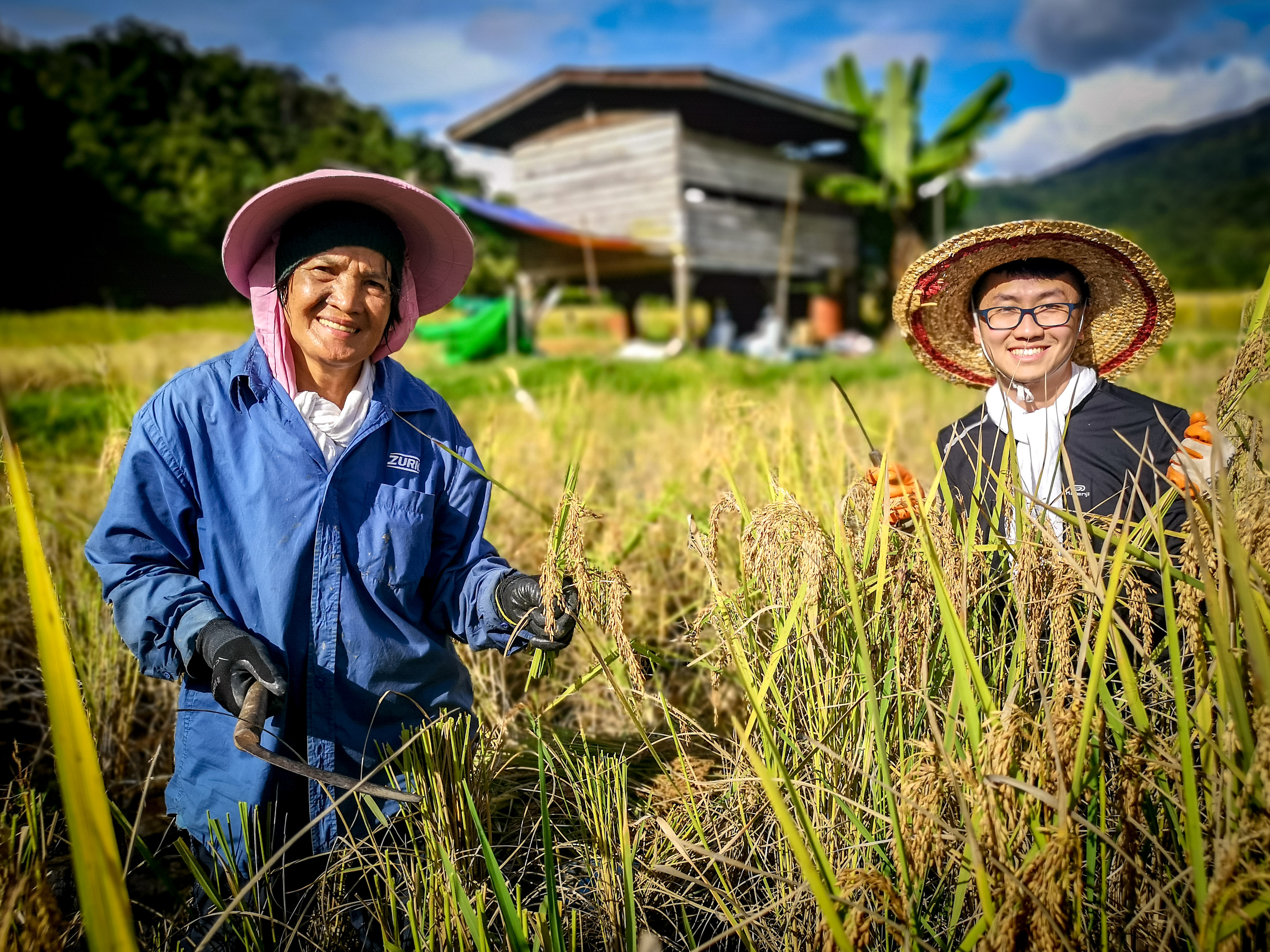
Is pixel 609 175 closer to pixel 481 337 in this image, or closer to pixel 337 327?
pixel 481 337

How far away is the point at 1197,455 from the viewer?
131cm

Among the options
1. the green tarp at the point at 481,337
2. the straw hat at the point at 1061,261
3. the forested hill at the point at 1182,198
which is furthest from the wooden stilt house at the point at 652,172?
the forested hill at the point at 1182,198

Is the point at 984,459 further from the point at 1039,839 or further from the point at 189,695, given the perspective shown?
the point at 189,695

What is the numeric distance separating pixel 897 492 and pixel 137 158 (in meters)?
28.5

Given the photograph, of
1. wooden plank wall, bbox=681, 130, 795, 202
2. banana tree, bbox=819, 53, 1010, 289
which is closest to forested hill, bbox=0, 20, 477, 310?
wooden plank wall, bbox=681, 130, 795, 202

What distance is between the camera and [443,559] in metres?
1.51

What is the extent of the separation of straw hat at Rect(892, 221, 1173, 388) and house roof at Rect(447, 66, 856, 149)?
10031mm

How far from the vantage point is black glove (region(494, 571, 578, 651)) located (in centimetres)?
121

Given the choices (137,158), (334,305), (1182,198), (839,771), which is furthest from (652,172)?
A: (1182,198)

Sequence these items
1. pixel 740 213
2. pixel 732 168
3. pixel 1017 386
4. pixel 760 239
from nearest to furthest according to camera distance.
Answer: pixel 1017 386, pixel 732 168, pixel 740 213, pixel 760 239

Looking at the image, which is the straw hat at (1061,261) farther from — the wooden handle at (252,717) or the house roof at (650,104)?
the house roof at (650,104)

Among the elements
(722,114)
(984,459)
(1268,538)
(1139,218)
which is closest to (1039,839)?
(1268,538)

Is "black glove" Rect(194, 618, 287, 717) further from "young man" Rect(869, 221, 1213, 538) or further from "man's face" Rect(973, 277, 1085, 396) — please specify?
"man's face" Rect(973, 277, 1085, 396)

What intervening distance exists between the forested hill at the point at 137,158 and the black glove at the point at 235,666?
10878 mm
